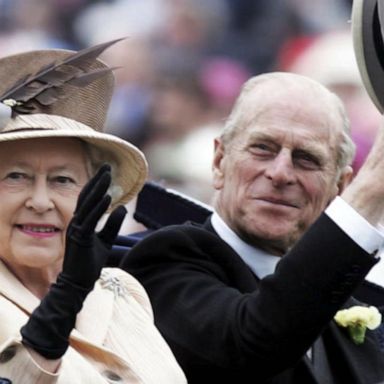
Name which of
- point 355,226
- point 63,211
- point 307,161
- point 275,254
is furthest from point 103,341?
point 307,161

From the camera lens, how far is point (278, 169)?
433cm

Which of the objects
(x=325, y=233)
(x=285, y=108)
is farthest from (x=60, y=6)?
(x=325, y=233)

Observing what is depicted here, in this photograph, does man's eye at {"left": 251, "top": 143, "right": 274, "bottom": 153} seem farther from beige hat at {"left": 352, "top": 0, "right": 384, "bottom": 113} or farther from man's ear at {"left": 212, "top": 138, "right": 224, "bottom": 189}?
beige hat at {"left": 352, "top": 0, "right": 384, "bottom": 113}

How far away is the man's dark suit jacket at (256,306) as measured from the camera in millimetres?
3893

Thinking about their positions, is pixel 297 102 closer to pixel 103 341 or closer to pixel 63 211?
pixel 63 211

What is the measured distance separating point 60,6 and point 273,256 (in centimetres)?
524

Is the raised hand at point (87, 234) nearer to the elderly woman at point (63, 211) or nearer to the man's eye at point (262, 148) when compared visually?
the elderly woman at point (63, 211)

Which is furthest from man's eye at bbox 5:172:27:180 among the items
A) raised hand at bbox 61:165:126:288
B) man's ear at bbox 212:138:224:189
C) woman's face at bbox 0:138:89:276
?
man's ear at bbox 212:138:224:189

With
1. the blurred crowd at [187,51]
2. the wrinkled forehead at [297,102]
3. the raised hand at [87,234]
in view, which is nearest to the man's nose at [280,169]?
the wrinkled forehead at [297,102]

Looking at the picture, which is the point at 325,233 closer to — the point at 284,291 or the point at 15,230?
the point at 284,291

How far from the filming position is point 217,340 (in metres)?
4.08

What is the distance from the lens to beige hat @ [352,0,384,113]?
3.99 meters

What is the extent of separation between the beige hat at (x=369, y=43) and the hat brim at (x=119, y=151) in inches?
23.7

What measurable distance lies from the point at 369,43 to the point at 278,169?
494 millimetres
